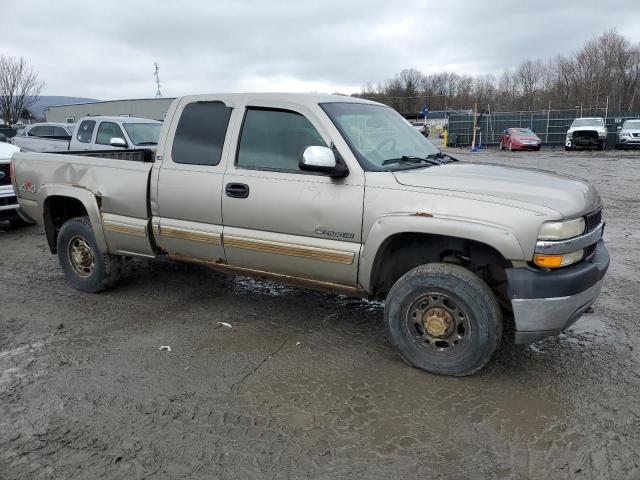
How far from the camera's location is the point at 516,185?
11.3 feet

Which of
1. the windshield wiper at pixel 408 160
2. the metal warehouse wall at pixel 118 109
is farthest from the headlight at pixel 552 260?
the metal warehouse wall at pixel 118 109

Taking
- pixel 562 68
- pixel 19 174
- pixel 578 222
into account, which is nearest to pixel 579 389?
pixel 578 222

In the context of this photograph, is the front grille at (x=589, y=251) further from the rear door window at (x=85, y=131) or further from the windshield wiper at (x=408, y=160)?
the rear door window at (x=85, y=131)

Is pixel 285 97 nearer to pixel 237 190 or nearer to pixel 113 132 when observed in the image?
pixel 237 190

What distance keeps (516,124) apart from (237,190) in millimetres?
36164

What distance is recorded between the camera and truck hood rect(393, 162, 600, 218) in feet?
11.0

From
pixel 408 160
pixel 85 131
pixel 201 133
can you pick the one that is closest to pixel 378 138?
pixel 408 160

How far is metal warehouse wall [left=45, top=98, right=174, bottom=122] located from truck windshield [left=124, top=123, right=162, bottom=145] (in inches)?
1024

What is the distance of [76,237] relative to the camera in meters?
5.40

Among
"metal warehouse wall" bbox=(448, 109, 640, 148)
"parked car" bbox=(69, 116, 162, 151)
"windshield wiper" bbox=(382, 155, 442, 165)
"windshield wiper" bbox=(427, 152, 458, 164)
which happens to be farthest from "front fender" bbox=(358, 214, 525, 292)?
"metal warehouse wall" bbox=(448, 109, 640, 148)

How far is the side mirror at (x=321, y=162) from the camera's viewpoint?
12.0ft

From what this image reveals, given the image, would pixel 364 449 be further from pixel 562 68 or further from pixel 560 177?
pixel 562 68

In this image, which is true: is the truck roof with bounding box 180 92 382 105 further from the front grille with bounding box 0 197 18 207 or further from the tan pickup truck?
the front grille with bounding box 0 197 18 207

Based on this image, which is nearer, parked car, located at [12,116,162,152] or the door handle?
the door handle
